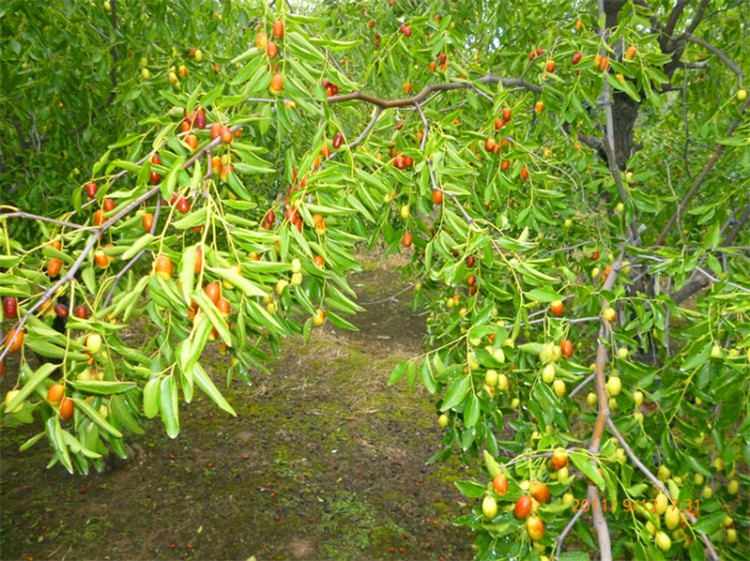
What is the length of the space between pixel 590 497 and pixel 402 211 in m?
1.07

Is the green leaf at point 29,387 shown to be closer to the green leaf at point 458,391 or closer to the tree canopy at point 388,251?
the tree canopy at point 388,251

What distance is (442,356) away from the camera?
1947 mm

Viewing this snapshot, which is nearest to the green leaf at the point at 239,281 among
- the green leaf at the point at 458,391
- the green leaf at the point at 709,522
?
the green leaf at the point at 458,391

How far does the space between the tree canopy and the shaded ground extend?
74.5 inches

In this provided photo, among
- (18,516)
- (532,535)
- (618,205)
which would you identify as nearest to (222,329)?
(532,535)

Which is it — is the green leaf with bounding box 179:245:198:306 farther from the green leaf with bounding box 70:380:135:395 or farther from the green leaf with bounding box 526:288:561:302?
the green leaf with bounding box 526:288:561:302

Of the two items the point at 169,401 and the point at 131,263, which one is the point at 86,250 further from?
the point at 169,401

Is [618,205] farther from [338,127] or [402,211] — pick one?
[338,127]

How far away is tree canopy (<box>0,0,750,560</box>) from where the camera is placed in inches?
46.3

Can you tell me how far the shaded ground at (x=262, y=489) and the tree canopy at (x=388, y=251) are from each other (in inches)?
74.5

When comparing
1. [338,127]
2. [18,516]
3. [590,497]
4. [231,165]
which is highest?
[338,127]

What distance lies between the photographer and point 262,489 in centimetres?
410

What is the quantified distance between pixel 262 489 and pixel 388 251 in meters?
2.75

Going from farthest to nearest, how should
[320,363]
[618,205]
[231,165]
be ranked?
[320,363] → [618,205] → [231,165]
